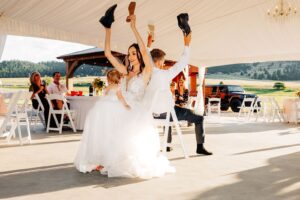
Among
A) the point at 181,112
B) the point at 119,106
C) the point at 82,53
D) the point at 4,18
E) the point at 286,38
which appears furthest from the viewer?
the point at 82,53

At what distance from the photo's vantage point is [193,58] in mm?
13445

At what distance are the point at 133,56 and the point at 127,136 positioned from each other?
2.78 feet

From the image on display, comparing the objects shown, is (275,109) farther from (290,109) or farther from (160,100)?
(160,100)

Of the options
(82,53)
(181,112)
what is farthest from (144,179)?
(82,53)

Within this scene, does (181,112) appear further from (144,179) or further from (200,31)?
(200,31)

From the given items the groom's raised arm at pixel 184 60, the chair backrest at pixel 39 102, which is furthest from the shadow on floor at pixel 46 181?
the chair backrest at pixel 39 102

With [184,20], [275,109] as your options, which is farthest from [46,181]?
[275,109]

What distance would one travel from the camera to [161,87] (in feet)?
15.0

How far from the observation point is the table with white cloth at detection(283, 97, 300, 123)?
11.3m

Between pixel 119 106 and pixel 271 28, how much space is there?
850 centimetres

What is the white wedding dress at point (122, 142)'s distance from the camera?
377 centimetres

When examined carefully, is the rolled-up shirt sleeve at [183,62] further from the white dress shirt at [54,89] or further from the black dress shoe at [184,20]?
the white dress shirt at [54,89]

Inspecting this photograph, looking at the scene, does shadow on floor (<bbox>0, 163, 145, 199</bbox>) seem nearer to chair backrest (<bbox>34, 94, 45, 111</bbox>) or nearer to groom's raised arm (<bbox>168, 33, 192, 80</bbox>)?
groom's raised arm (<bbox>168, 33, 192, 80</bbox>)

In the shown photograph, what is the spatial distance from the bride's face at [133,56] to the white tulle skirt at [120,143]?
44 cm
